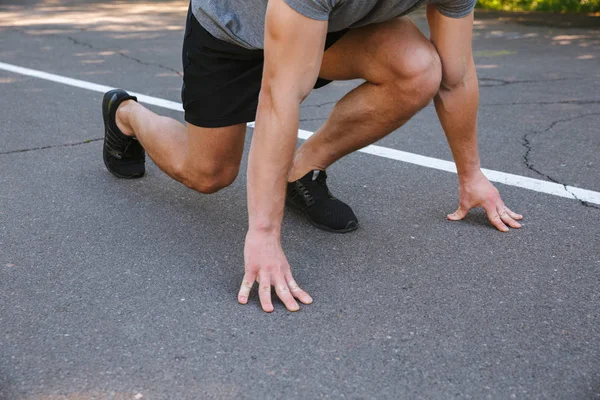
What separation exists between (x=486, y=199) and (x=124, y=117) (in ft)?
5.15

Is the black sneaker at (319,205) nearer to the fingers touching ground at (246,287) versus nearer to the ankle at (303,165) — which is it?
the ankle at (303,165)

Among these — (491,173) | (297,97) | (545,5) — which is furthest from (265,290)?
(545,5)

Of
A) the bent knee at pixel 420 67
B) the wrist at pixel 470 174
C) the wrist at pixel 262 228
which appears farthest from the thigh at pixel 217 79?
the wrist at pixel 470 174

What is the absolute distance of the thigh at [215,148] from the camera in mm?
2830

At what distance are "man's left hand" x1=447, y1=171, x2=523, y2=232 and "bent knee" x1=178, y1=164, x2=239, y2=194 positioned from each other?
859 mm

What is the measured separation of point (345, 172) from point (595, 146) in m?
1.33

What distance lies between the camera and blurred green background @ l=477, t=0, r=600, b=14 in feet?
33.0

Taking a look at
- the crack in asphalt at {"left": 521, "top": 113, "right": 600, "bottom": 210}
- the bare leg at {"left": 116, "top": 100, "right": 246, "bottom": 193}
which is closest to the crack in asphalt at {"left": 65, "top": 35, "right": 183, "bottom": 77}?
the bare leg at {"left": 116, "top": 100, "right": 246, "bottom": 193}

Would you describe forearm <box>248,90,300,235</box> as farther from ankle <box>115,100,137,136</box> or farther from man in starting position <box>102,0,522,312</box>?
ankle <box>115,100,137,136</box>

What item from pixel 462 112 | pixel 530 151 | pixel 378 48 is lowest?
pixel 530 151

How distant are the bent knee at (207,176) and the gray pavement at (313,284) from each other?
0.43ft

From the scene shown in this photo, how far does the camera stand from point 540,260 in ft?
8.70

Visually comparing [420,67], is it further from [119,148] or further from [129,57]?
[129,57]

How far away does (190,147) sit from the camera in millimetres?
2941
